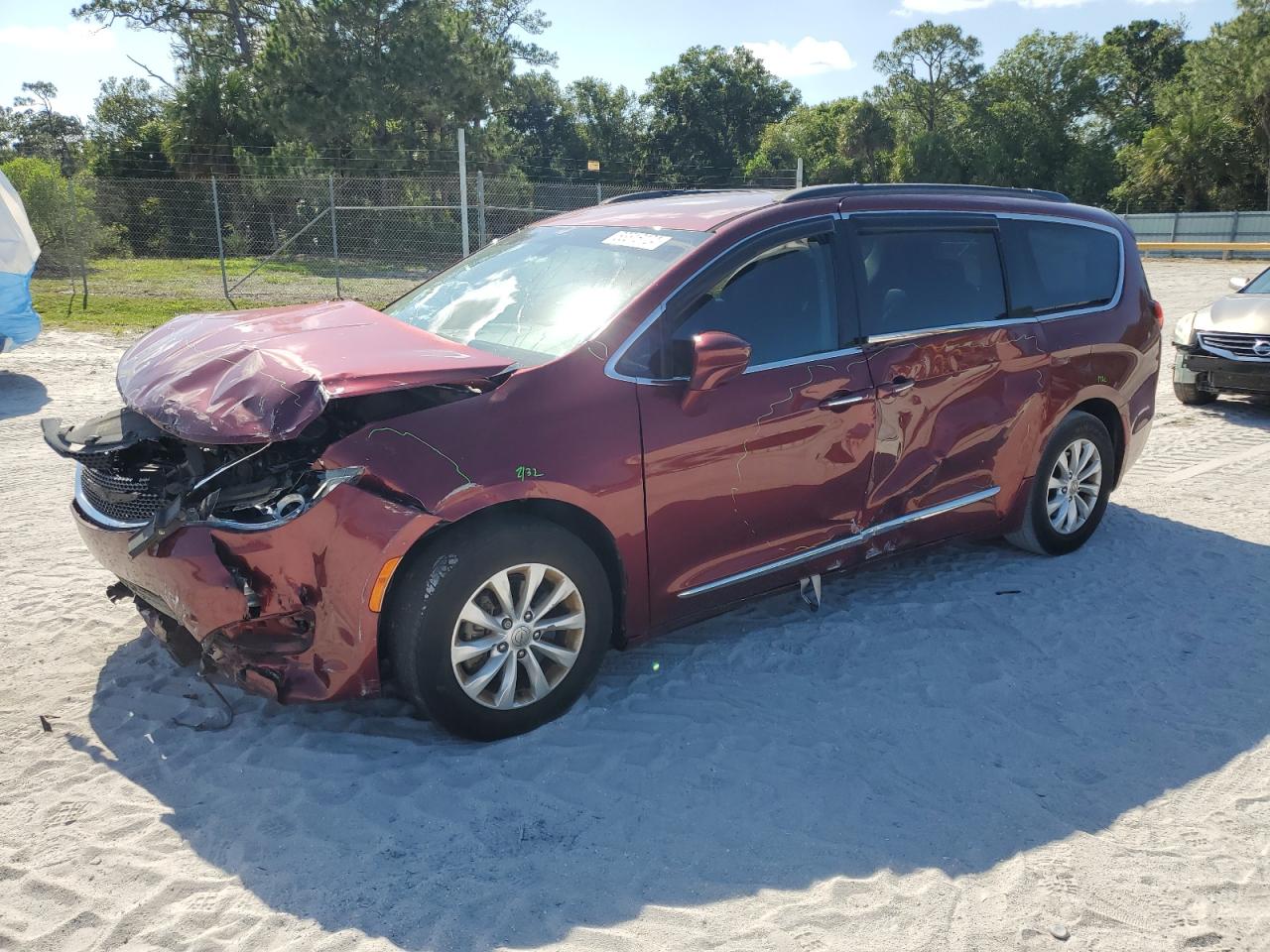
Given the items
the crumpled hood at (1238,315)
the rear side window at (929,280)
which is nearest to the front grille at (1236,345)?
the crumpled hood at (1238,315)

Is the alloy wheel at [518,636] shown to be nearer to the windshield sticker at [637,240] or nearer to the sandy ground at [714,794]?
the sandy ground at [714,794]

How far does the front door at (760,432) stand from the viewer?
3.83m

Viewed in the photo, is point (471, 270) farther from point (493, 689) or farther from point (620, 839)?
point (620, 839)

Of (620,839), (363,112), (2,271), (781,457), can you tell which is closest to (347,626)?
(620,839)

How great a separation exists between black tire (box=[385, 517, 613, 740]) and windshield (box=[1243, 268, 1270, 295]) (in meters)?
9.02

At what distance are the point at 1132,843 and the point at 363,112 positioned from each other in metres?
28.9

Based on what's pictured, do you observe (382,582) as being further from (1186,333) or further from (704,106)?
(704,106)

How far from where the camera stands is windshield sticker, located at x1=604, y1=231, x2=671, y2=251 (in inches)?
164

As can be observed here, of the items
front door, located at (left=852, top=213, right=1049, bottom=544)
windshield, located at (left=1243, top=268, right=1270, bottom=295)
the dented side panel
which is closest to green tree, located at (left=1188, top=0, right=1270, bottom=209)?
windshield, located at (left=1243, top=268, right=1270, bottom=295)

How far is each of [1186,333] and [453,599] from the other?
8794mm

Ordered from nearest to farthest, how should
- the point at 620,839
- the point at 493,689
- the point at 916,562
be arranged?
the point at 620,839 → the point at 493,689 → the point at 916,562

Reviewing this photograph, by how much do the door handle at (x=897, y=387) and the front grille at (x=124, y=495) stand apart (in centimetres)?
302

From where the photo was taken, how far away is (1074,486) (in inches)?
217

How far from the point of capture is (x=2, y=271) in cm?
1021
